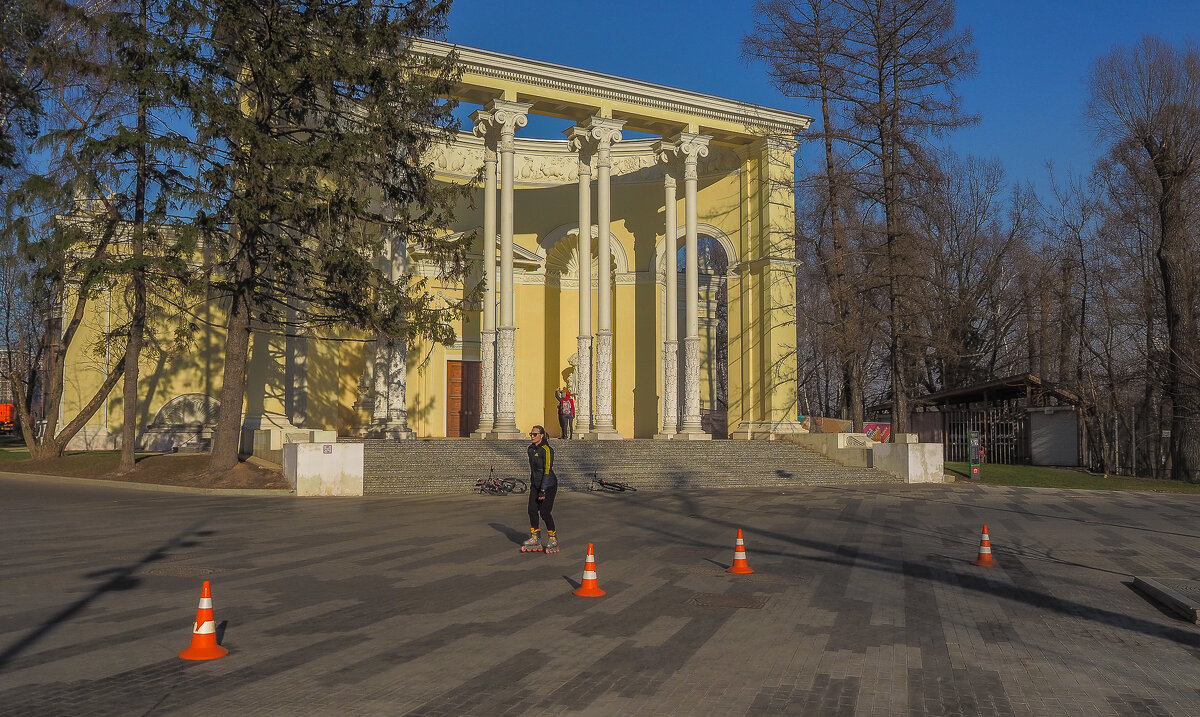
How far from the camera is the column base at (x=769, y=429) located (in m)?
33.1

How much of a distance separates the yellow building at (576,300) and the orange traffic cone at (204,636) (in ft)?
68.5

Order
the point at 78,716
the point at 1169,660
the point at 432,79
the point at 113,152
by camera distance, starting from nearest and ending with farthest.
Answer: the point at 78,716, the point at 1169,660, the point at 113,152, the point at 432,79

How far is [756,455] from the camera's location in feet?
95.3

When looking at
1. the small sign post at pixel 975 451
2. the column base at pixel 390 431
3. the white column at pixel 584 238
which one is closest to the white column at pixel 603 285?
the white column at pixel 584 238

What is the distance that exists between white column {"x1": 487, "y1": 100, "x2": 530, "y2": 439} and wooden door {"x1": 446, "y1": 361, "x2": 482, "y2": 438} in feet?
24.3

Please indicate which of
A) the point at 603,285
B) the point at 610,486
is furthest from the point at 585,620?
the point at 603,285

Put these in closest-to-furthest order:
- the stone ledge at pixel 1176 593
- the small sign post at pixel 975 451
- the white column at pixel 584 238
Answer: the stone ledge at pixel 1176 593 → the small sign post at pixel 975 451 → the white column at pixel 584 238

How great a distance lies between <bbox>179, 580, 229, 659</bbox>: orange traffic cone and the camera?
691cm

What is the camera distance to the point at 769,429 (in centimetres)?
3331

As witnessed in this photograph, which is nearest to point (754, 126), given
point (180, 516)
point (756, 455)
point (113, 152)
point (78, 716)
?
point (756, 455)

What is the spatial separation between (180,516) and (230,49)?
35.5ft

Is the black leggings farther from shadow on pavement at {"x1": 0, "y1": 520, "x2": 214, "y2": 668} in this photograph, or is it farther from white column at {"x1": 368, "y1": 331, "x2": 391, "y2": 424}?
white column at {"x1": 368, "y1": 331, "x2": 391, "y2": 424}

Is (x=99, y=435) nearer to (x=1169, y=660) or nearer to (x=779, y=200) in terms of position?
(x=779, y=200)

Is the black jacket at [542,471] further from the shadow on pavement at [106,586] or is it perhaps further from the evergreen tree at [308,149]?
the evergreen tree at [308,149]
